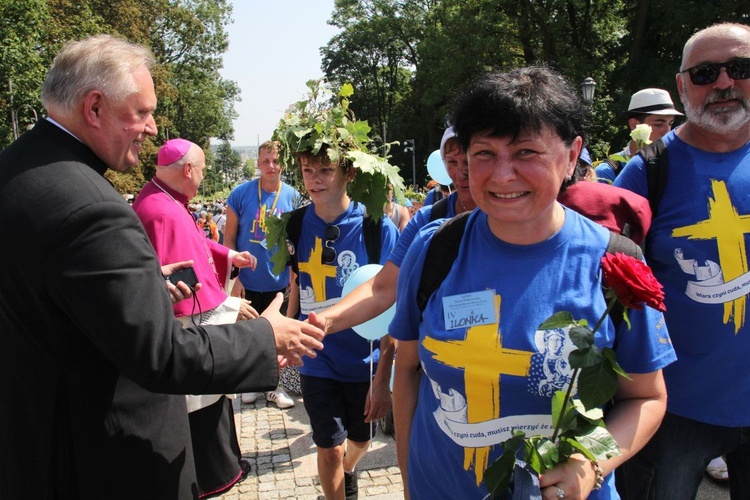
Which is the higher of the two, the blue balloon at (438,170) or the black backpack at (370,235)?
the blue balloon at (438,170)

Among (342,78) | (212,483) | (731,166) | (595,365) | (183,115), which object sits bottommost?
(212,483)

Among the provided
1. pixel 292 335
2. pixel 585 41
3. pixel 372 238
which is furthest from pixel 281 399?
pixel 585 41

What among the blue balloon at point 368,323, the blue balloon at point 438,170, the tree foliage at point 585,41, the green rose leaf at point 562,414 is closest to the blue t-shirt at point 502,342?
the green rose leaf at point 562,414

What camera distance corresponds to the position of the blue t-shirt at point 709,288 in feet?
7.35

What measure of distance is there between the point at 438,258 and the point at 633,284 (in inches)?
25.6

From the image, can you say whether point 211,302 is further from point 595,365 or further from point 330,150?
point 595,365

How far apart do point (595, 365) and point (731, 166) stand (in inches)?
55.2

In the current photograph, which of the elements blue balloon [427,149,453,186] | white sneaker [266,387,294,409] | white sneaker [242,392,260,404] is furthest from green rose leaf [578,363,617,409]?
white sneaker [242,392,260,404]

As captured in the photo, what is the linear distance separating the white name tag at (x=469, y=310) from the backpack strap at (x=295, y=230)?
206 cm

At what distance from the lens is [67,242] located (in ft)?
5.43

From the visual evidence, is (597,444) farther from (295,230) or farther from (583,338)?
(295,230)

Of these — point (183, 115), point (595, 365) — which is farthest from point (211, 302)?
point (183, 115)

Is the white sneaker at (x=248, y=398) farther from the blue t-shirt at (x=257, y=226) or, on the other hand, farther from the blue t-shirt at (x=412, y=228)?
the blue t-shirt at (x=412, y=228)

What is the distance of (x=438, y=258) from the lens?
188cm
